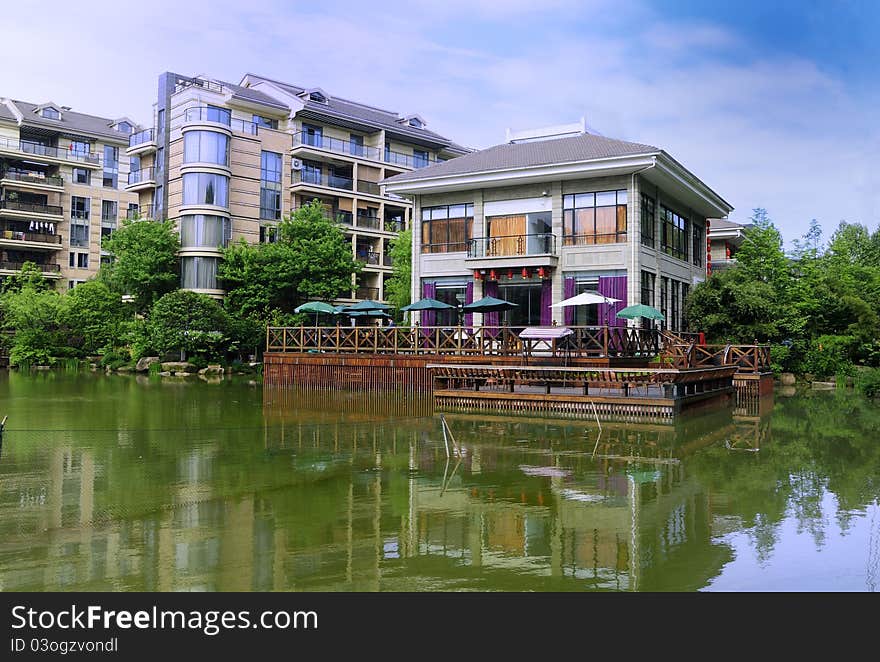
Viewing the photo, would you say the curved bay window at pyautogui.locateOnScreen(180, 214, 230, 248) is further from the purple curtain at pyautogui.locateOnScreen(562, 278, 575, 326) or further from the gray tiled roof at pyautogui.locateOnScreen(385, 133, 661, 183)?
the purple curtain at pyautogui.locateOnScreen(562, 278, 575, 326)

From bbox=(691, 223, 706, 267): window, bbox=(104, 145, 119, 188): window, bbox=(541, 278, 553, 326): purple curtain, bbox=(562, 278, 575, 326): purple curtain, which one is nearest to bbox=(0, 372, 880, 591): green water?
bbox=(562, 278, 575, 326): purple curtain

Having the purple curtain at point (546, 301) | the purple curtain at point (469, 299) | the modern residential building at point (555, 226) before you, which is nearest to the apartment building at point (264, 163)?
the modern residential building at point (555, 226)

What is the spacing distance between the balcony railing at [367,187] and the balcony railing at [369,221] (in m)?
1.57

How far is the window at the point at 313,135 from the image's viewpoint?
1890 inches

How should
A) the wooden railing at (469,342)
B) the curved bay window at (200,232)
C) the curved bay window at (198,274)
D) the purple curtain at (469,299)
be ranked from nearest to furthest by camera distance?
the wooden railing at (469,342) < the purple curtain at (469,299) < the curved bay window at (198,274) < the curved bay window at (200,232)

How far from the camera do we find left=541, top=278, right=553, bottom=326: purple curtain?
26.7m

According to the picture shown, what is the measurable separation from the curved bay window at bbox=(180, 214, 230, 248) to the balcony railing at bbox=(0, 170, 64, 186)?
57.7 feet

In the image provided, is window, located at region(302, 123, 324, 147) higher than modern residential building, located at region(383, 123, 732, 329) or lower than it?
higher

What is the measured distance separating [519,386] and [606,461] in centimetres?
960

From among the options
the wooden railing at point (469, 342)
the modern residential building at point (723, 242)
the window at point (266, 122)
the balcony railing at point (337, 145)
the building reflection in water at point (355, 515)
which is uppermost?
the window at point (266, 122)

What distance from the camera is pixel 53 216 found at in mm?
52781

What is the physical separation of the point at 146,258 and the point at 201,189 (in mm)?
4765

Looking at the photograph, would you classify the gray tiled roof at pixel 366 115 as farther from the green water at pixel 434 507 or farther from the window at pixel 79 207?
the green water at pixel 434 507
